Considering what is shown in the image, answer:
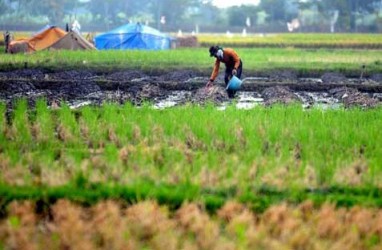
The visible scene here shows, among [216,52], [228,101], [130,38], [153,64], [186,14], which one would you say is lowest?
[228,101]

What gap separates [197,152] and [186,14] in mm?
43711

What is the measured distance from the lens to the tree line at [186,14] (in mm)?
40938

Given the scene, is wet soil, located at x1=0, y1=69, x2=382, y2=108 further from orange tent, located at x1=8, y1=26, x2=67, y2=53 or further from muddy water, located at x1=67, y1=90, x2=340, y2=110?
orange tent, located at x1=8, y1=26, x2=67, y2=53

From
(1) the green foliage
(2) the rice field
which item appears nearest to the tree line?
(1) the green foliage

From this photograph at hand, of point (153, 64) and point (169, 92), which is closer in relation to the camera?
point (169, 92)

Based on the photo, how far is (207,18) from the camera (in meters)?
55.8

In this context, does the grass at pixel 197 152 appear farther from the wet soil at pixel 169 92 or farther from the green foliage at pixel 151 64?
the green foliage at pixel 151 64

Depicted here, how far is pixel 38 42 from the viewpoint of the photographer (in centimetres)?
2164

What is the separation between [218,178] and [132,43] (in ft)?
70.5

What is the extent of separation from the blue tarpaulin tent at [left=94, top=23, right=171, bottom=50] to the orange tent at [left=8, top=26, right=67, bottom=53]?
315cm

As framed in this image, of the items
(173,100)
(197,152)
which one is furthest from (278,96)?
(197,152)

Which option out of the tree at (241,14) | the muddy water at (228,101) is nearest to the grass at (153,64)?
the muddy water at (228,101)

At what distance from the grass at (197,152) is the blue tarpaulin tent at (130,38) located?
18137 millimetres

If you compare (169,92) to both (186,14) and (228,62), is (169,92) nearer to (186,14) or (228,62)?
A: (228,62)
